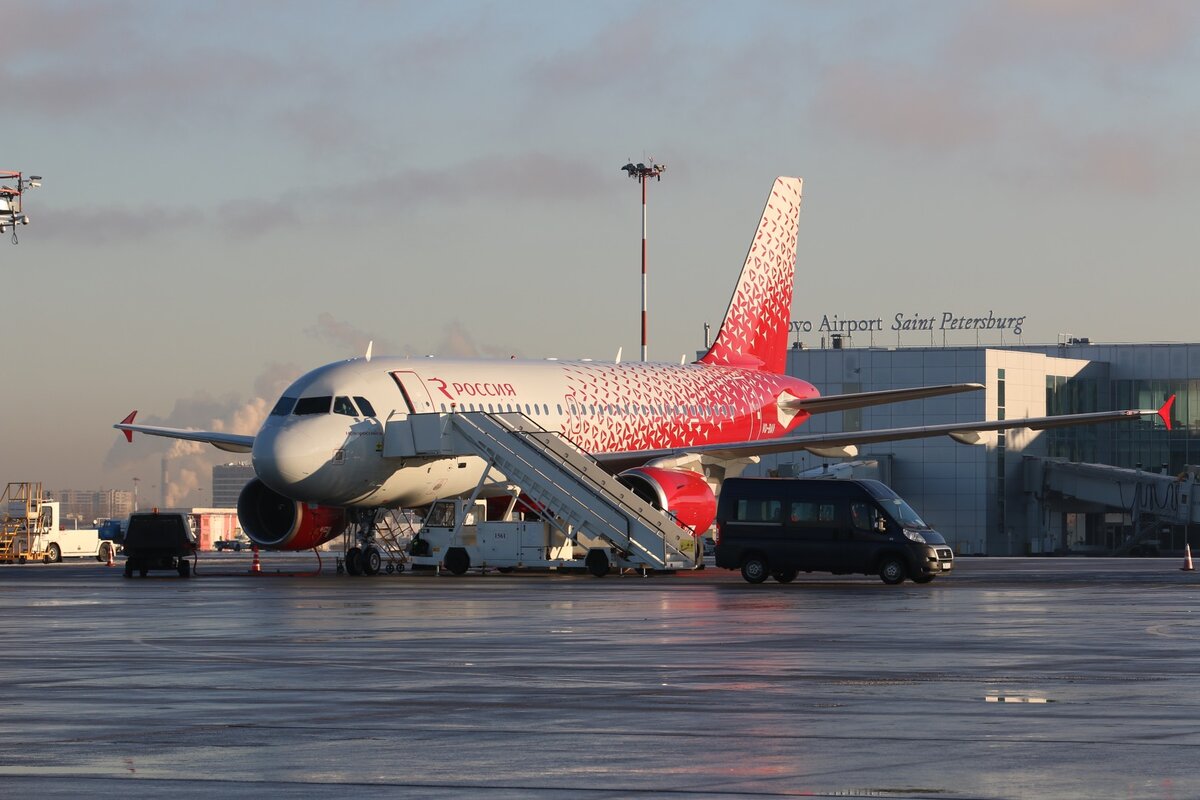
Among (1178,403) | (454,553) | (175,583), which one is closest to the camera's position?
(175,583)

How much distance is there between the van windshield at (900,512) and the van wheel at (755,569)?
105 inches

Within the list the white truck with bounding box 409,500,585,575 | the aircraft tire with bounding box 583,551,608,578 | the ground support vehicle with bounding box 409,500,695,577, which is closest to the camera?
the aircraft tire with bounding box 583,551,608,578

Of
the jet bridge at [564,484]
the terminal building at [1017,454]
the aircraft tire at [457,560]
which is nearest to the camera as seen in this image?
the jet bridge at [564,484]

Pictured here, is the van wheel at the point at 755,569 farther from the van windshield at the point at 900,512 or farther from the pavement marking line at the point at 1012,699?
the pavement marking line at the point at 1012,699

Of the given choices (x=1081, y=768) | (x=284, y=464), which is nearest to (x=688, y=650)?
(x=1081, y=768)

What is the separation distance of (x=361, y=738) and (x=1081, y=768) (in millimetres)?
4561

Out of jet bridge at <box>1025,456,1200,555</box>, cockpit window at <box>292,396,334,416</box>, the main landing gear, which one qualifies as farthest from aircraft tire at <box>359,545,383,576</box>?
jet bridge at <box>1025,456,1200,555</box>

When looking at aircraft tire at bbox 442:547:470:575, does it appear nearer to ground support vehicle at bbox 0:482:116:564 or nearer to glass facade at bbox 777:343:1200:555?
ground support vehicle at bbox 0:482:116:564

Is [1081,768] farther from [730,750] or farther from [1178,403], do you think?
[1178,403]

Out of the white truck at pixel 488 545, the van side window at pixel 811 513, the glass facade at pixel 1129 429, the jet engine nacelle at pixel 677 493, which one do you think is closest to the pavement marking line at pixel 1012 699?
the van side window at pixel 811 513

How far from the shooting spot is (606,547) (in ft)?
150

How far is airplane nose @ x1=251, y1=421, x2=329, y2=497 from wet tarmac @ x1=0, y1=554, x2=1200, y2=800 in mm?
13370

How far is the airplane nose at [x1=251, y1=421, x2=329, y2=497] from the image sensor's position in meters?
42.7

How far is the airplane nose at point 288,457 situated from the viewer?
42.7 m
